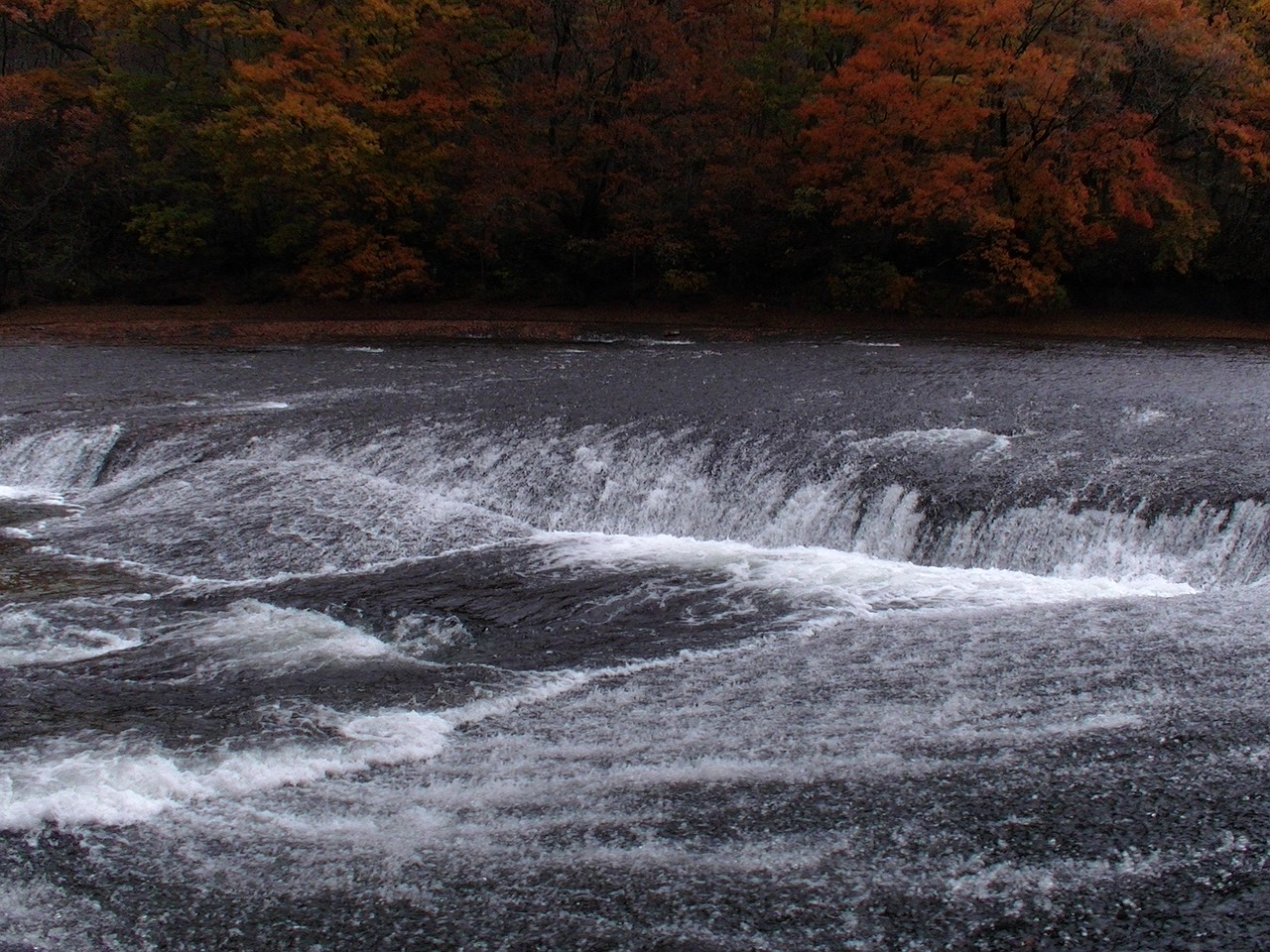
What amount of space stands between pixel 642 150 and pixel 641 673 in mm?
23643

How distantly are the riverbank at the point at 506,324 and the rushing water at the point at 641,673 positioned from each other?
410 inches

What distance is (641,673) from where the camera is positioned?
25.7 ft

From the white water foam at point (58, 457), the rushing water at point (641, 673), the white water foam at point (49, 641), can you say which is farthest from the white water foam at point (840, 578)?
the white water foam at point (58, 457)

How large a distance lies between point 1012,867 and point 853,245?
86.5 feet

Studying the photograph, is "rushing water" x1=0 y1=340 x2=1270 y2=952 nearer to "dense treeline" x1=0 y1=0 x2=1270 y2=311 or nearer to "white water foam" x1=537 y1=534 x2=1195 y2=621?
"white water foam" x1=537 y1=534 x2=1195 y2=621

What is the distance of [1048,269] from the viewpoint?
27.1 metres

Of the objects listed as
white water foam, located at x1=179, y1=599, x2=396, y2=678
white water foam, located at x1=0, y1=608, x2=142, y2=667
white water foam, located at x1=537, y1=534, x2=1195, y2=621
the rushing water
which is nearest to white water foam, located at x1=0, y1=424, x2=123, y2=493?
the rushing water

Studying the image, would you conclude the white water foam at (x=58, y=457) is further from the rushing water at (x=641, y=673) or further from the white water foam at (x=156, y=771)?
the white water foam at (x=156, y=771)

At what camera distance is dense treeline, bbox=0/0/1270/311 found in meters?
26.3

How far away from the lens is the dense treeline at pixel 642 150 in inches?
1035

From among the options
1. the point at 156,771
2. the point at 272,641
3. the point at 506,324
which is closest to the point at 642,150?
the point at 506,324

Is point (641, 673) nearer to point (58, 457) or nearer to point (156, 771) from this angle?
point (156, 771)

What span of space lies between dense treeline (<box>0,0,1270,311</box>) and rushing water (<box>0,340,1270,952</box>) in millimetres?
12896

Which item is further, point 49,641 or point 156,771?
point 49,641
